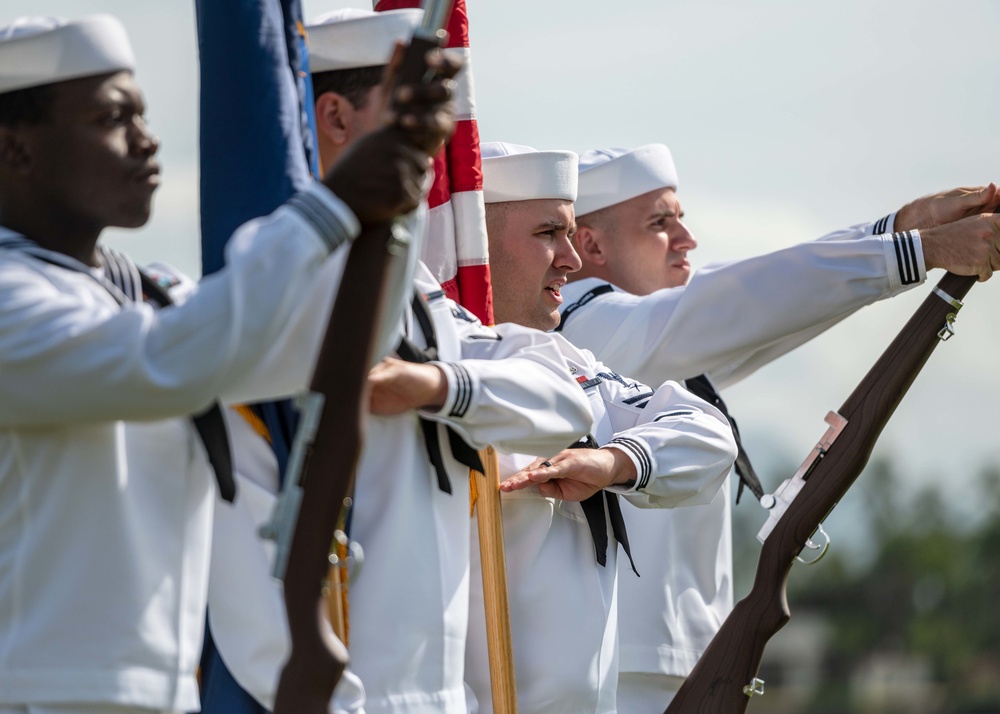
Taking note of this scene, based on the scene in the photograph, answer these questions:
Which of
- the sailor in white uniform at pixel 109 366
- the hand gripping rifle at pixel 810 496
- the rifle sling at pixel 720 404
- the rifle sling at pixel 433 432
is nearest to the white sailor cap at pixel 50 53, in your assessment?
the sailor in white uniform at pixel 109 366

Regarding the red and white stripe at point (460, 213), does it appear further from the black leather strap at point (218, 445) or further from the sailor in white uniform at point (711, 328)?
the black leather strap at point (218, 445)

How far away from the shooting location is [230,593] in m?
4.20

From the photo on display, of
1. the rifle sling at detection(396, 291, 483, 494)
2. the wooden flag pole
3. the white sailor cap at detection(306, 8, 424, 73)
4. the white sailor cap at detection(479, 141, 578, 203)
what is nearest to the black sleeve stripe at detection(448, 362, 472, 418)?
the rifle sling at detection(396, 291, 483, 494)

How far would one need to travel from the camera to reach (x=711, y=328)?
6.79 metres

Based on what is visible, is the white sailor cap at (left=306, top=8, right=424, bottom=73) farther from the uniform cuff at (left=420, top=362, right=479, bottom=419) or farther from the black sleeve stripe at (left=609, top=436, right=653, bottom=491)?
the black sleeve stripe at (left=609, top=436, right=653, bottom=491)

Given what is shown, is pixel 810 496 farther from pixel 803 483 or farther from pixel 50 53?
pixel 50 53

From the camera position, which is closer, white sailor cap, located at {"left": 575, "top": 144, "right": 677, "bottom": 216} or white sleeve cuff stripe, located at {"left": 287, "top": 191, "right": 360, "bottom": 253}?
white sleeve cuff stripe, located at {"left": 287, "top": 191, "right": 360, "bottom": 253}

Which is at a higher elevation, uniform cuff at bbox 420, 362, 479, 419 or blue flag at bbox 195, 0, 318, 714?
blue flag at bbox 195, 0, 318, 714

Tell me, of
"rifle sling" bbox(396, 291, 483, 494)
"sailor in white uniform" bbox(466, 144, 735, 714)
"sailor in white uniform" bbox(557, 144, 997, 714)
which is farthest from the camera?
"sailor in white uniform" bbox(557, 144, 997, 714)

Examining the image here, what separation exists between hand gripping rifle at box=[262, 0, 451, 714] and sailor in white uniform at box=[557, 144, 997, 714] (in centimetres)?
328

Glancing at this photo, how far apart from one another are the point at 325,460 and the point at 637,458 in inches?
87.0

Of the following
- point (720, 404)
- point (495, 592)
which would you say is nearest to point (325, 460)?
point (495, 592)

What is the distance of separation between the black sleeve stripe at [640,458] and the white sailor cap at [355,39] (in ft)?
4.83

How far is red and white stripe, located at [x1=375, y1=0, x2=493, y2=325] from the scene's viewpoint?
5.44 m
